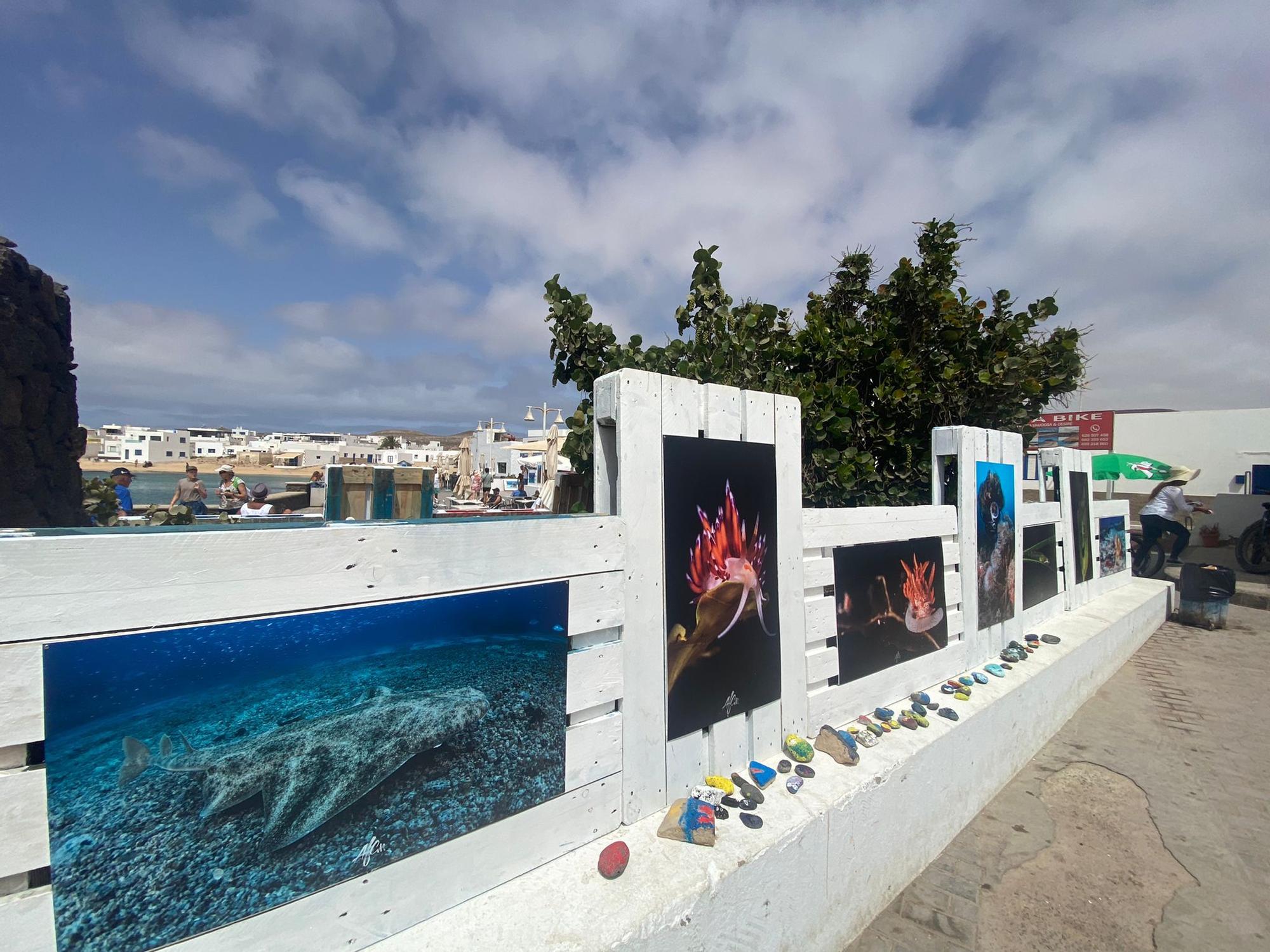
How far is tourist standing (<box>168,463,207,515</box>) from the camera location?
29.9ft

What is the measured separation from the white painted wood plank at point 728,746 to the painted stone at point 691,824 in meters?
0.29

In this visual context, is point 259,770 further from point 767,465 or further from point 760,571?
point 767,465

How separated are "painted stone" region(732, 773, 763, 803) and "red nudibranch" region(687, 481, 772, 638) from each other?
639 millimetres

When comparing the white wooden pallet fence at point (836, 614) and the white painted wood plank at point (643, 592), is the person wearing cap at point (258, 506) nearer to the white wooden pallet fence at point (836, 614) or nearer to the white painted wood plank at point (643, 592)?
the white painted wood plank at point (643, 592)

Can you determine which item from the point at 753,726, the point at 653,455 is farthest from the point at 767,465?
the point at 753,726

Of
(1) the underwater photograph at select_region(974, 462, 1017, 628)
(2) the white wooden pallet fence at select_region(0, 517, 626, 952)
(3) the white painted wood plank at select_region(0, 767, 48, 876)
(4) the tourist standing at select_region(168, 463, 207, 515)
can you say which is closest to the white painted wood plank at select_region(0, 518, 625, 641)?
(2) the white wooden pallet fence at select_region(0, 517, 626, 952)

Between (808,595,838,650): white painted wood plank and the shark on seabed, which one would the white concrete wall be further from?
the shark on seabed

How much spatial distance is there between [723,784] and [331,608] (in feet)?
5.99

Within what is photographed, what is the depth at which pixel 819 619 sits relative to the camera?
128 inches

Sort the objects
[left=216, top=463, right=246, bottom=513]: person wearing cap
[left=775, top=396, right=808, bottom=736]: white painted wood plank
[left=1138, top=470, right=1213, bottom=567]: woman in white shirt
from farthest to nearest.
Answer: [left=216, top=463, right=246, bottom=513]: person wearing cap, [left=1138, top=470, right=1213, bottom=567]: woman in white shirt, [left=775, top=396, right=808, bottom=736]: white painted wood plank

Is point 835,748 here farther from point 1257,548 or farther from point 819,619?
point 1257,548

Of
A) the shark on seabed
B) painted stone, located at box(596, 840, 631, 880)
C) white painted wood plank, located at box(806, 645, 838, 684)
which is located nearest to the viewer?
the shark on seabed

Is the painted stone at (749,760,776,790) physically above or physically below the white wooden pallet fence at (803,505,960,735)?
below

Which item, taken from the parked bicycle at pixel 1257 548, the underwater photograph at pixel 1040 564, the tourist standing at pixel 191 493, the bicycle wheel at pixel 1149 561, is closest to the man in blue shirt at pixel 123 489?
the tourist standing at pixel 191 493
